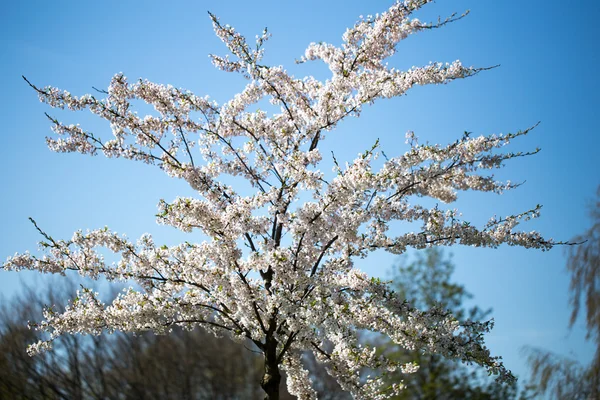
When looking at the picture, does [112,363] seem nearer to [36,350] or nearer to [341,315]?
[36,350]

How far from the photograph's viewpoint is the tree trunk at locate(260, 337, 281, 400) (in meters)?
5.90

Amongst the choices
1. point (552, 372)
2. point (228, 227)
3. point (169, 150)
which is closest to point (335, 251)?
point (228, 227)

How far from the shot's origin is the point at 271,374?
5.91 meters

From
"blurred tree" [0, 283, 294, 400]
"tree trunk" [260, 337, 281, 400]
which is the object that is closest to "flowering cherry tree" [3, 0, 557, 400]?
"tree trunk" [260, 337, 281, 400]

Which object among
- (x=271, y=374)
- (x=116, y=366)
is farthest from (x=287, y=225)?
(x=116, y=366)

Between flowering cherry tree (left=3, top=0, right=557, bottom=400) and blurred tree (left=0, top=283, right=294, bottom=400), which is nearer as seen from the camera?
flowering cherry tree (left=3, top=0, right=557, bottom=400)

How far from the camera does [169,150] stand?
19.2 ft

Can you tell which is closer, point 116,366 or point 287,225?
point 287,225

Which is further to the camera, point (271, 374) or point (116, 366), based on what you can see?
point (116, 366)

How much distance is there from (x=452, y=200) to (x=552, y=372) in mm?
3721

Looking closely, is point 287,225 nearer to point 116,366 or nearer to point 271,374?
point 271,374

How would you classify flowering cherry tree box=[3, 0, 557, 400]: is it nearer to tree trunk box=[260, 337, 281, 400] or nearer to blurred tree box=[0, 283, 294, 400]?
tree trunk box=[260, 337, 281, 400]

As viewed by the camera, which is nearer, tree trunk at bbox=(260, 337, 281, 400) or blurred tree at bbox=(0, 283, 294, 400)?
tree trunk at bbox=(260, 337, 281, 400)

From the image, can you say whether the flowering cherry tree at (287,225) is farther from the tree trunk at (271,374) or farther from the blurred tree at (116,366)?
the blurred tree at (116,366)
